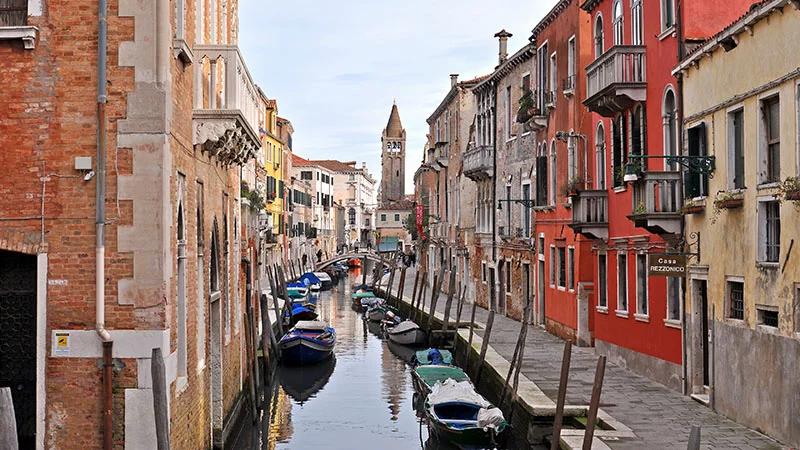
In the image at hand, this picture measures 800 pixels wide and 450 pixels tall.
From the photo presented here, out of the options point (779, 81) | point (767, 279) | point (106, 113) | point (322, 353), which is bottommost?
point (322, 353)

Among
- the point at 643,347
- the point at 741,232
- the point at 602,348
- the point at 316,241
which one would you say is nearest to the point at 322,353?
the point at 602,348

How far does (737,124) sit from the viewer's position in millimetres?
11703

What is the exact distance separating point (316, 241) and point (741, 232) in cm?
6596

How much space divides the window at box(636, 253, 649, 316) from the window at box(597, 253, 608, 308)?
2.10 m

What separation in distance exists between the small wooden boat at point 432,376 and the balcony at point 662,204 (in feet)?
19.0

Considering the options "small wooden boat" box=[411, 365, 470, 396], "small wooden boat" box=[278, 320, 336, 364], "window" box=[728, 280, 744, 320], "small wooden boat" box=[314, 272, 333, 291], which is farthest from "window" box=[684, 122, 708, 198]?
"small wooden boat" box=[314, 272, 333, 291]

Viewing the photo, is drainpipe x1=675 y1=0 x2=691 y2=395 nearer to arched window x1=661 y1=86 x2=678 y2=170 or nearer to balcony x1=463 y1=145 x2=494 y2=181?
arched window x1=661 y1=86 x2=678 y2=170

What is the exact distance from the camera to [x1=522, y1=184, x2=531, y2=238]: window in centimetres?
2528

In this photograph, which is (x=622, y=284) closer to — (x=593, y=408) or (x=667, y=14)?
(x=667, y=14)

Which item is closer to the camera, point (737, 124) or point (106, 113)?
A: point (106, 113)

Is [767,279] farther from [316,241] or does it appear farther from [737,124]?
[316,241]

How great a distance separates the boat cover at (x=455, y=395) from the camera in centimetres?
1505

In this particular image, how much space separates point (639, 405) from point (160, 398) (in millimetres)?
7567

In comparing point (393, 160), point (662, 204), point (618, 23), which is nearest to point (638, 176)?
point (662, 204)
